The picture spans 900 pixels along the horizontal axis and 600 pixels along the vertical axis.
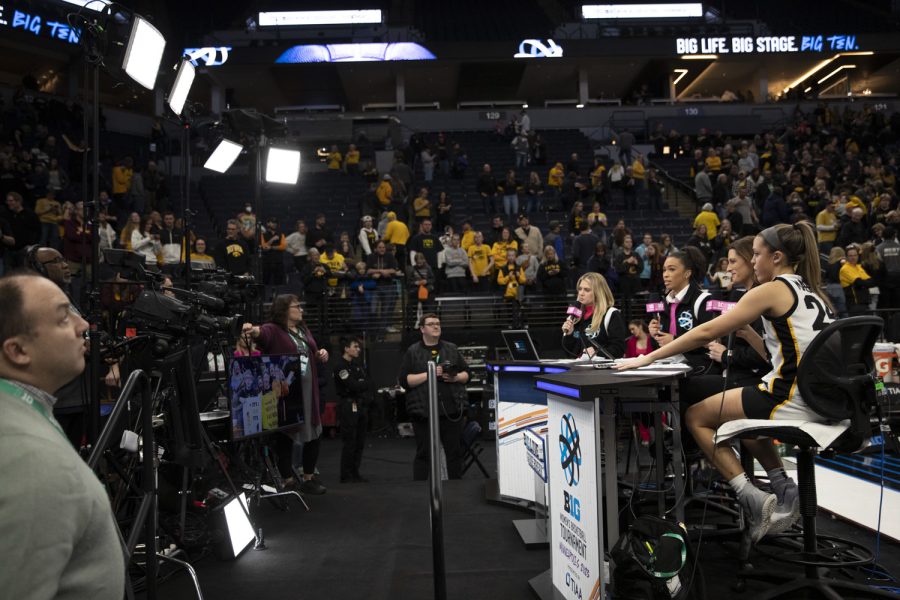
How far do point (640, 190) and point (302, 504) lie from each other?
15.6 metres

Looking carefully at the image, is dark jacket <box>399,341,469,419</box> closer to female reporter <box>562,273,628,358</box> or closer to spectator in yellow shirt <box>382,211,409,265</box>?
female reporter <box>562,273,628,358</box>

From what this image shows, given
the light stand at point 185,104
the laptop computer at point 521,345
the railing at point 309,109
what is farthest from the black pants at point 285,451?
the railing at point 309,109

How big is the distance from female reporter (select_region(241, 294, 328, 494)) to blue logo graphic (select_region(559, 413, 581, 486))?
341 cm

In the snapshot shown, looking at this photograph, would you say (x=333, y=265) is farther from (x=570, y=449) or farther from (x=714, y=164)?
(x=714, y=164)

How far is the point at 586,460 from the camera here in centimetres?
290

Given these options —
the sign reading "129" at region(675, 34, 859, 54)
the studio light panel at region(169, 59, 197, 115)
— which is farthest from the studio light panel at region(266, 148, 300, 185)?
the sign reading "129" at region(675, 34, 859, 54)

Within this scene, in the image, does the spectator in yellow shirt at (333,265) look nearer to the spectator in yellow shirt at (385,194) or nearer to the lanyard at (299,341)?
the spectator in yellow shirt at (385,194)

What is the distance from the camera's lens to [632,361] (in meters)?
3.69

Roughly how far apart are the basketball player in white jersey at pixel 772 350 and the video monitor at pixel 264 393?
9.58 ft

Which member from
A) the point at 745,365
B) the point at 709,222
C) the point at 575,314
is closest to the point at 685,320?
the point at 745,365

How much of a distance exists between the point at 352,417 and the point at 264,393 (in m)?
1.84

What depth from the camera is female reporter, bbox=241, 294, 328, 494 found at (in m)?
6.34

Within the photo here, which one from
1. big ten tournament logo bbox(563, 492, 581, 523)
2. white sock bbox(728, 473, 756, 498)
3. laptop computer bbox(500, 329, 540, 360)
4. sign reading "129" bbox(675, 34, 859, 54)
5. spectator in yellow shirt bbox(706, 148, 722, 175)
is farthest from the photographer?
sign reading "129" bbox(675, 34, 859, 54)

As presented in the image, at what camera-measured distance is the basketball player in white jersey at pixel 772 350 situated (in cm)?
331
